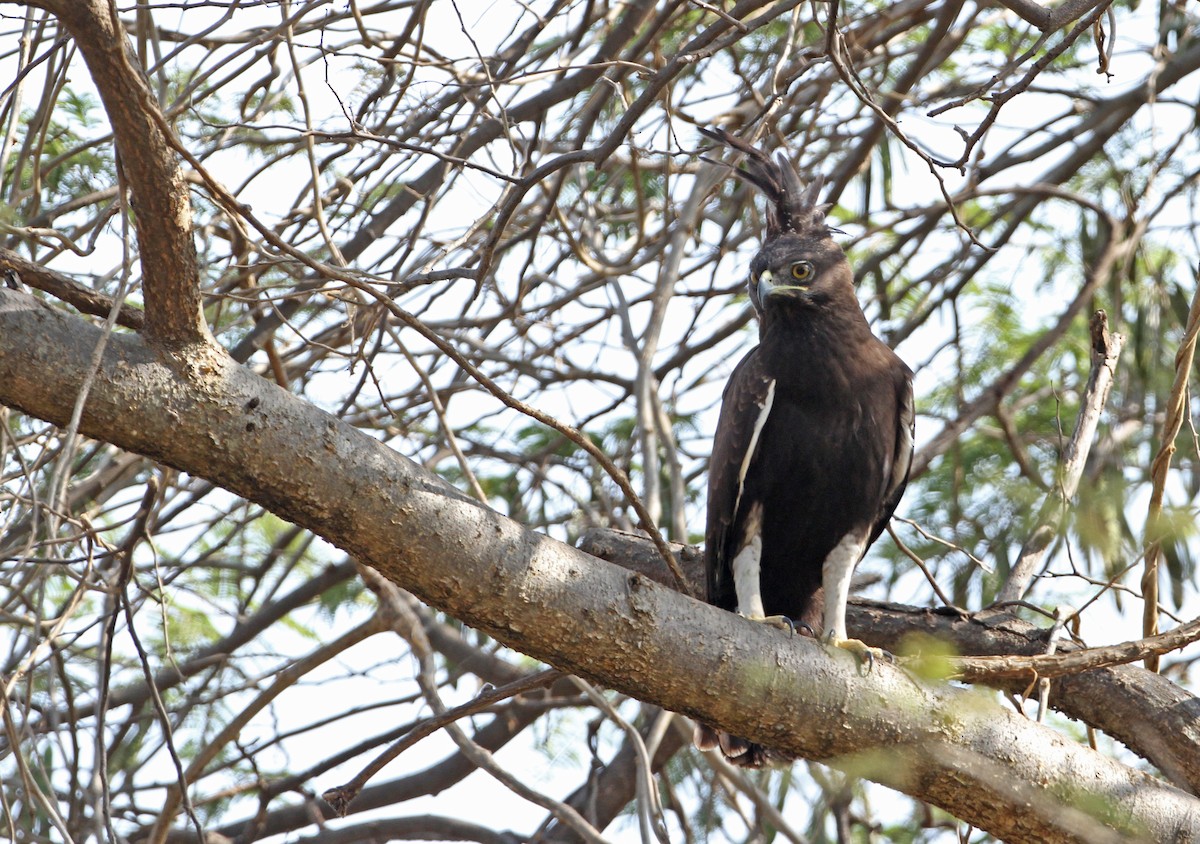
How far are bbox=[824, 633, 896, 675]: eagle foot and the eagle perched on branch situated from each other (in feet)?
1.32

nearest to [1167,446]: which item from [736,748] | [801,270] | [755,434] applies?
→ [755,434]

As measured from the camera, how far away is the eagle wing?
435 centimetres

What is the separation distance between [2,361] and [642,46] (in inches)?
115

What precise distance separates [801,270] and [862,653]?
1638 mm

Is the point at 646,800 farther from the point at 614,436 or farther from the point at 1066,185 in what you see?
the point at 1066,185

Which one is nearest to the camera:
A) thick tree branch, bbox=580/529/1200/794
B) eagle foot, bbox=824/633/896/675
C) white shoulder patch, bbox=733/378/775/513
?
eagle foot, bbox=824/633/896/675

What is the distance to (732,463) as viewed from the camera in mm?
4379

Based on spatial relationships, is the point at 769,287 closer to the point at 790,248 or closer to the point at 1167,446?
the point at 790,248

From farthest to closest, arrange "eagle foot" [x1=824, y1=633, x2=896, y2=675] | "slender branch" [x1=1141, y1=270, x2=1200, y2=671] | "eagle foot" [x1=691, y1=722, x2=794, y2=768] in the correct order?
"eagle foot" [x1=691, y1=722, x2=794, y2=768], "slender branch" [x1=1141, y1=270, x2=1200, y2=671], "eagle foot" [x1=824, y1=633, x2=896, y2=675]

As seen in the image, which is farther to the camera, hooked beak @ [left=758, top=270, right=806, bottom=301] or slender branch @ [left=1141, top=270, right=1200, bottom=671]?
hooked beak @ [left=758, top=270, right=806, bottom=301]

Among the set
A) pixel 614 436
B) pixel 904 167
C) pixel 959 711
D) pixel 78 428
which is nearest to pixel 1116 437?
pixel 904 167

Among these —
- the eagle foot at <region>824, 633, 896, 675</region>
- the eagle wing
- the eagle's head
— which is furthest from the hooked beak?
the eagle foot at <region>824, 633, 896, 675</region>

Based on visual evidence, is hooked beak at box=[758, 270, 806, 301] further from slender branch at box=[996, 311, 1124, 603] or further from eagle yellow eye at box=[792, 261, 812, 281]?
slender branch at box=[996, 311, 1124, 603]

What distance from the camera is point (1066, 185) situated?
684cm
